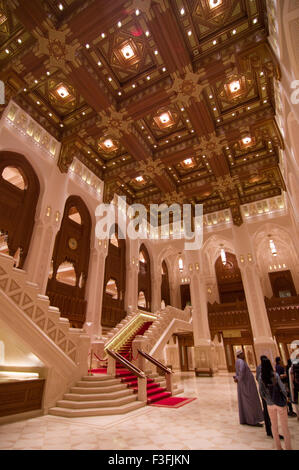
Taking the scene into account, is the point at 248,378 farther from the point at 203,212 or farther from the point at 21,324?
the point at 203,212

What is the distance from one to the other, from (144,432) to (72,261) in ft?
28.9

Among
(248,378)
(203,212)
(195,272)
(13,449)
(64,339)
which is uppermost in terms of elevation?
(203,212)

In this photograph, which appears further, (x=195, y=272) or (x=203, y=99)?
(x=195, y=272)

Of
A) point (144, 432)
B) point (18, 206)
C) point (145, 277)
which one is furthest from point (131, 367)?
point (145, 277)

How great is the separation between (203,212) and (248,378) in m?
13.7

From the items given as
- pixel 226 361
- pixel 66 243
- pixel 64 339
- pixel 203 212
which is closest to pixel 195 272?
pixel 203 212

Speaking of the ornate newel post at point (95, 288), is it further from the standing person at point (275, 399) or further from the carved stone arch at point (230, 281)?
the carved stone arch at point (230, 281)

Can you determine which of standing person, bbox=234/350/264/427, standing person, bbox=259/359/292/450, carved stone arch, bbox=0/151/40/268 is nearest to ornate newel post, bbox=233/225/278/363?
standing person, bbox=234/350/264/427

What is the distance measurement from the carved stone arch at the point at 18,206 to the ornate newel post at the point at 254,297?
464 inches

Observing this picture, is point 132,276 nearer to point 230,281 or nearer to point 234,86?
point 230,281

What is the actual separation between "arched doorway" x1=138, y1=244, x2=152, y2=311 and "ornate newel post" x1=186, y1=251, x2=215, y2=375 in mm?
3228

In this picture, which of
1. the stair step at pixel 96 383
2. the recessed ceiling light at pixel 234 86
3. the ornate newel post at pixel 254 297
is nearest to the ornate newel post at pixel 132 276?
the ornate newel post at pixel 254 297

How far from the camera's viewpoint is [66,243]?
11.7 metres

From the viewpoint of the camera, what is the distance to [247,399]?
15.5 feet
